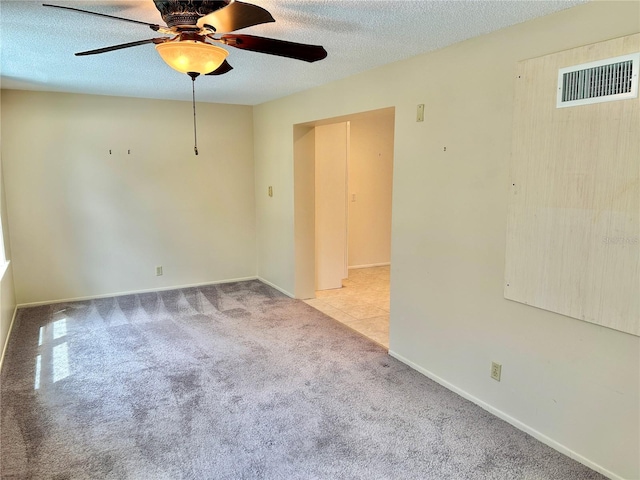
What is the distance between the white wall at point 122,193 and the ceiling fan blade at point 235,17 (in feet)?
11.4

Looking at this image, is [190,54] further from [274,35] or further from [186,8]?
[274,35]

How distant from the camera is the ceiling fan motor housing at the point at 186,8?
173 cm

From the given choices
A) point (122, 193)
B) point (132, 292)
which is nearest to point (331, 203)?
point (122, 193)

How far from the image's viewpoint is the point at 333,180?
5.24 meters

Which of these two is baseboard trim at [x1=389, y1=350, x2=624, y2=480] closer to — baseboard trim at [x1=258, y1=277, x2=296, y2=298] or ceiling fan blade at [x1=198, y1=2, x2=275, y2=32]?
baseboard trim at [x1=258, y1=277, x2=296, y2=298]

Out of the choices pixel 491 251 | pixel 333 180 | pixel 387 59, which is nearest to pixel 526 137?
pixel 491 251

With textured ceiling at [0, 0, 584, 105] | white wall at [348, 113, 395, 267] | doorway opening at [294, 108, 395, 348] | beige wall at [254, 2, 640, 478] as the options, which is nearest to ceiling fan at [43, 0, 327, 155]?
textured ceiling at [0, 0, 584, 105]

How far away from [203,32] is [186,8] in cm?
16

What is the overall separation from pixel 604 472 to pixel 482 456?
1.82 ft

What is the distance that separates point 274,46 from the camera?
2.01 meters

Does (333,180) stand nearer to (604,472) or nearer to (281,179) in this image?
(281,179)

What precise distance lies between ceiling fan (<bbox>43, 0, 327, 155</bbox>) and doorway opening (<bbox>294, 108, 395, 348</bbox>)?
1.59m

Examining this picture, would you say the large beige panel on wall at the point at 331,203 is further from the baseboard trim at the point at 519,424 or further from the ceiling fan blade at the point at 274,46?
the ceiling fan blade at the point at 274,46

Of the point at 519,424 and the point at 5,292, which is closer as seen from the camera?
the point at 519,424
